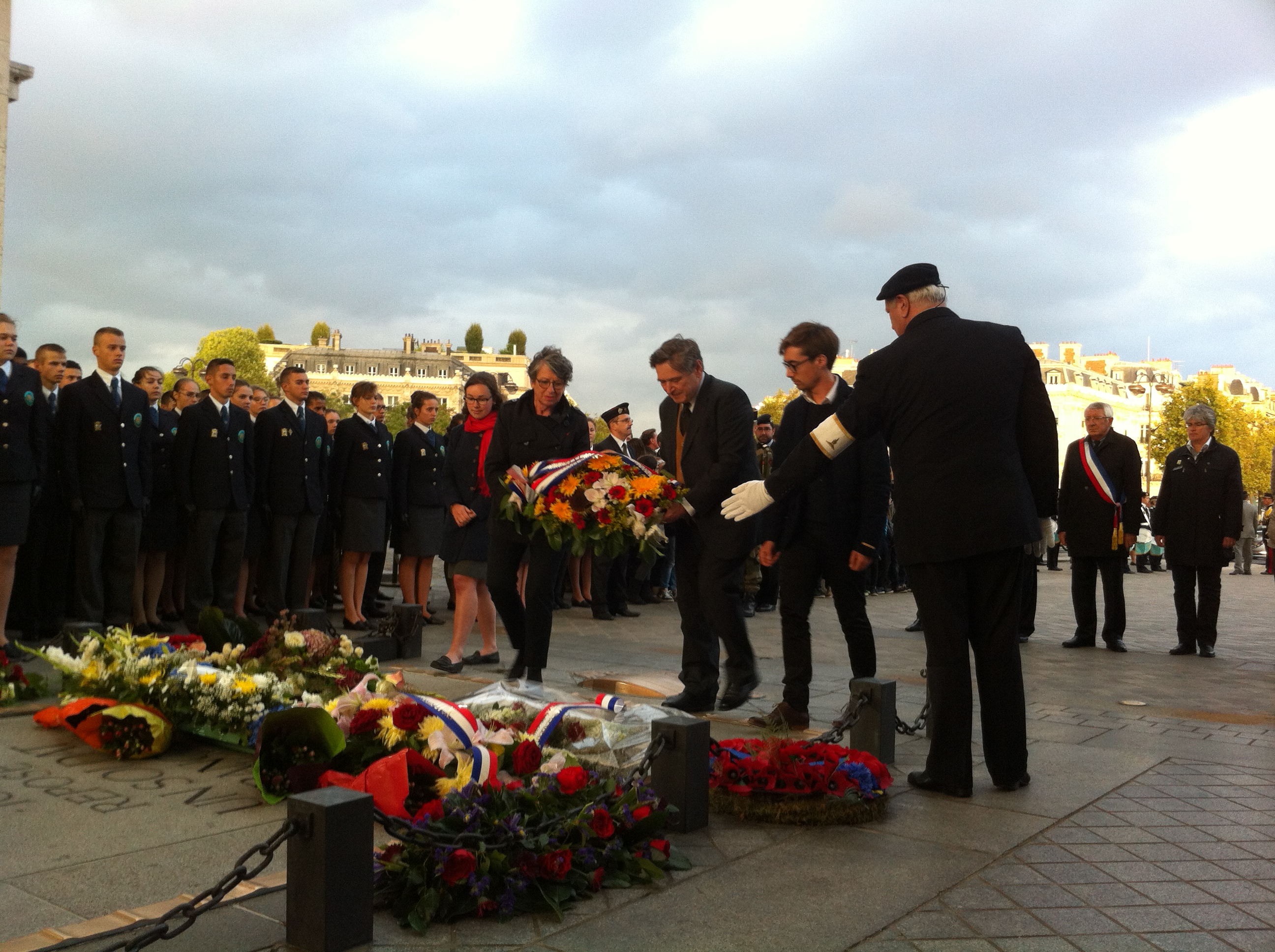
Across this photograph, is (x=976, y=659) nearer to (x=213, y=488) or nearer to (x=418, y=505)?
(x=213, y=488)

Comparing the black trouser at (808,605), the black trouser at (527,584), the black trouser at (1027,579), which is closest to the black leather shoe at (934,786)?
the black trouser at (1027,579)

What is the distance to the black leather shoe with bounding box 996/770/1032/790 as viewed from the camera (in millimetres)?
4816

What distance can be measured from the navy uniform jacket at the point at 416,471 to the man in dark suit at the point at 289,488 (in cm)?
88

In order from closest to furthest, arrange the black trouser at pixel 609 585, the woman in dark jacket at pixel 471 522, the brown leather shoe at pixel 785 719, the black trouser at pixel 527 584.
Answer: the brown leather shoe at pixel 785 719, the black trouser at pixel 527 584, the woman in dark jacket at pixel 471 522, the black trouser at pixel 609 585

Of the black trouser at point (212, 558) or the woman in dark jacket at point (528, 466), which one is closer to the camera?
the woman in dark jacket at point (528, 466)

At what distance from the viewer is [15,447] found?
7840 millimetres

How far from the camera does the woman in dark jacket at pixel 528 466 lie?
685 centimetres

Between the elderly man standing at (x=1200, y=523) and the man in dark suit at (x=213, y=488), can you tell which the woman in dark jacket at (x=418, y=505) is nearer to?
the man in dark suit at (x=213, y=488)

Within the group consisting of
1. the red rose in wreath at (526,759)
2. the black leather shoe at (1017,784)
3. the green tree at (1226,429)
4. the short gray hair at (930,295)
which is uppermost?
the green tree at (1226,429)

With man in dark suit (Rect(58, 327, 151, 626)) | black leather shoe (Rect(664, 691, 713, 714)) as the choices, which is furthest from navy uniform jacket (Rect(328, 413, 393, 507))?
black leather shoe (Rect(664, 691, 713, 714))

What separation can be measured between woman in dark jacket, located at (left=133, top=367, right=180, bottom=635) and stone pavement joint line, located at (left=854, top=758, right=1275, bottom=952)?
7601 mm

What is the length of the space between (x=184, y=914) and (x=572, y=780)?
144 centimetres

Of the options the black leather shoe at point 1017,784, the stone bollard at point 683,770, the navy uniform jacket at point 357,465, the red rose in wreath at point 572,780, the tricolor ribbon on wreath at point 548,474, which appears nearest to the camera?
the red rose in wreath at point 572,780

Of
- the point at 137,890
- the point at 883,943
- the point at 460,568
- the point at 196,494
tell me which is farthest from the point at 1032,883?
the point at 196,494
